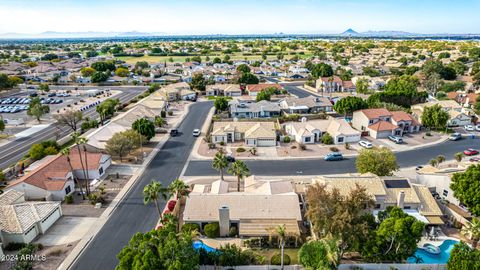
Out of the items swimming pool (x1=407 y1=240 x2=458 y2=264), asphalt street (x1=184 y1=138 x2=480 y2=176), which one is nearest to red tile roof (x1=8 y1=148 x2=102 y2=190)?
asphalt street (x1=184 y1=138 x2=480 y2=176)

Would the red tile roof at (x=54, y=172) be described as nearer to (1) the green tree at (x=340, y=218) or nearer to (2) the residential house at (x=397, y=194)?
(1) the green tree at (x=340, y=218)

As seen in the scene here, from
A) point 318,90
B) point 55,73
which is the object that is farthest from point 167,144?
point 55,73

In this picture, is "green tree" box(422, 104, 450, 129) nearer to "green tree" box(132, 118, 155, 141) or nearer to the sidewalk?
the sidewalk

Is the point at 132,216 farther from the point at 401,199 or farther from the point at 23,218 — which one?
the point at 401,199

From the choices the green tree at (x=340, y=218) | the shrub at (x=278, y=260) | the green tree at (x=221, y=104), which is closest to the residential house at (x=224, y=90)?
the green tree at (x=221, y=104)

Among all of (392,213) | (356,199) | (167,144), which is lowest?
(167,144)

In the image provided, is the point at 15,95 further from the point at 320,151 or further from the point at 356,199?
the point at 356,199
